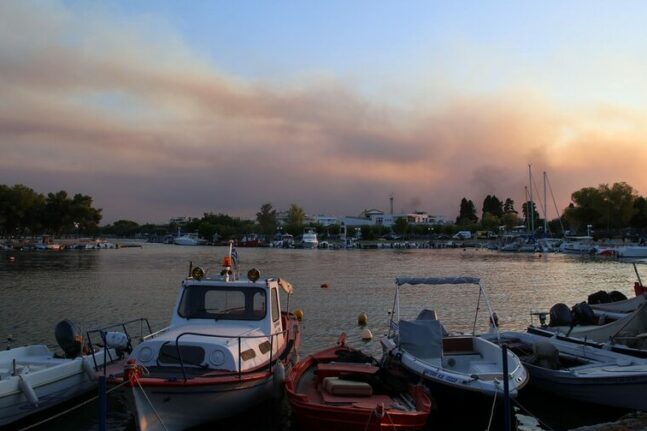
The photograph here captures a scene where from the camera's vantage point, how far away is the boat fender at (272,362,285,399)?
44.0ft

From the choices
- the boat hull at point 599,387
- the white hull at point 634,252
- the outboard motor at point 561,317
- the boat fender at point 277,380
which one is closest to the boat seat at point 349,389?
the boat fender at point 277,380

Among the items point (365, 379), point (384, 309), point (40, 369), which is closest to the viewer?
point (365, 379)

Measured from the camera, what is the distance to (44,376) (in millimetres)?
13523

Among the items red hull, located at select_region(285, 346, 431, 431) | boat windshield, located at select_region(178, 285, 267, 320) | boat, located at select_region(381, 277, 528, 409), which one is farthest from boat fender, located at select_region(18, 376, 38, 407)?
boat, located at select_region(381, 277, 528, 409)

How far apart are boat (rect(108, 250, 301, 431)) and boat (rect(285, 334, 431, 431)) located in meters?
0.89

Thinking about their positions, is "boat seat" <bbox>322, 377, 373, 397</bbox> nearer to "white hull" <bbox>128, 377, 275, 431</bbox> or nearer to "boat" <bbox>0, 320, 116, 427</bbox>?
"white hull" <bbox>128, 377, 275, 431</bbox>

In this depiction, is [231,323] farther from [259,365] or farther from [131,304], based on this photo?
[131,304]

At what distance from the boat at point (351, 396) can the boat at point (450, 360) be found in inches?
30.4

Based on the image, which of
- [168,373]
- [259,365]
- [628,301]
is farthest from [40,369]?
[628,301]

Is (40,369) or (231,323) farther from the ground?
(231,323)

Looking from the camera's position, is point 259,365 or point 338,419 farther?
point 259,365

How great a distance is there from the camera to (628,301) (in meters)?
22.4

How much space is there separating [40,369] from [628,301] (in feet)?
70.2

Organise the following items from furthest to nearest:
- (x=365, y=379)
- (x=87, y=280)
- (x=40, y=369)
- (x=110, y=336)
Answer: (x=87, y=280)
(x=110, y=336)
(x=40, y=369)
(x=365, y=379)
